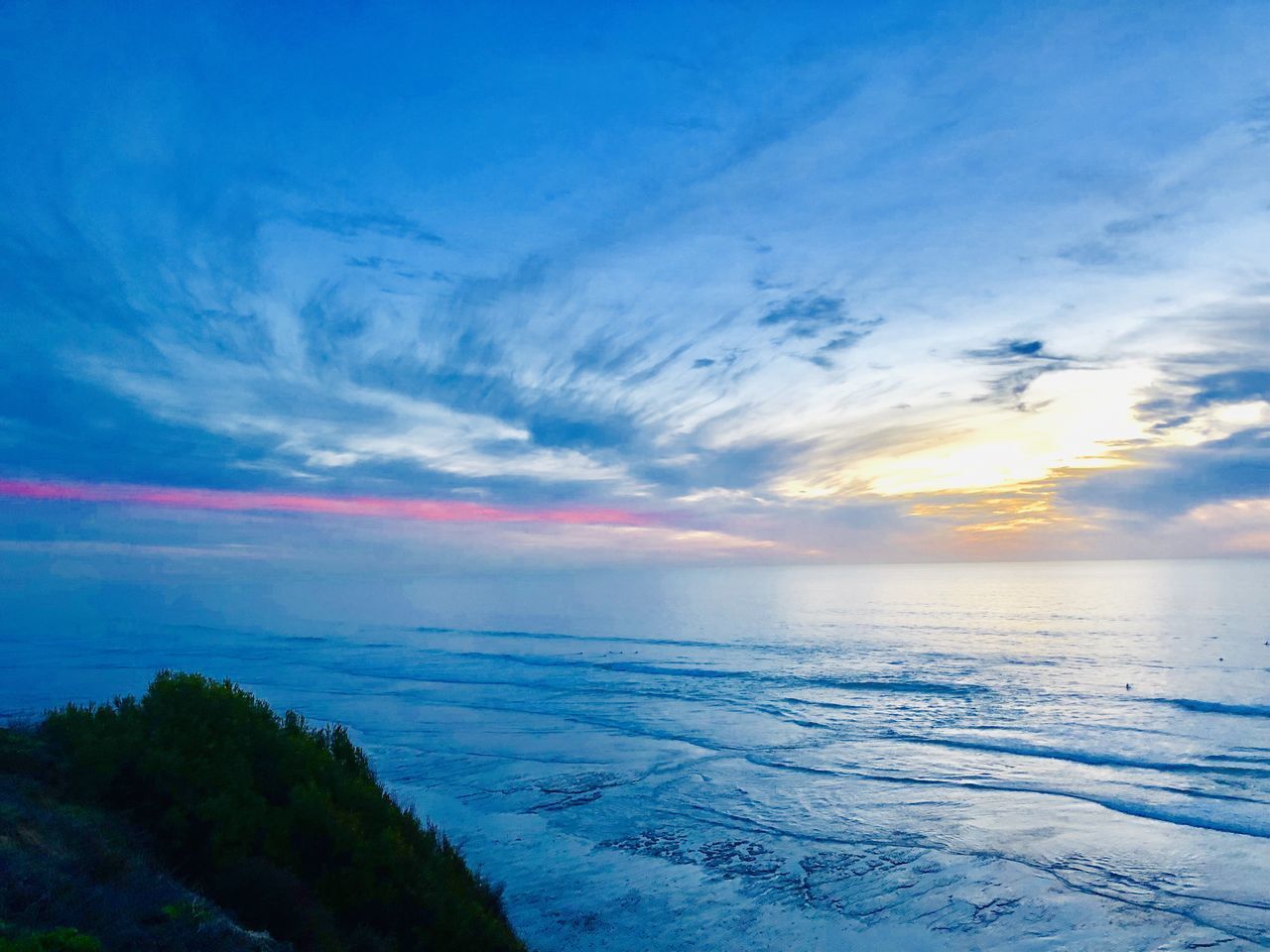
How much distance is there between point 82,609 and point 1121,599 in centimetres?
12207

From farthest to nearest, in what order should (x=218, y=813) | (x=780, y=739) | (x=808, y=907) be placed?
1. (x=780, y=739)
2. (x=808, y=907)
3. (x=218, y=813)

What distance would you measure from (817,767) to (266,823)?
61.1 ft

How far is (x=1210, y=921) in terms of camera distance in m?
13.2

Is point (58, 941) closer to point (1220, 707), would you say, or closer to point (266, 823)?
point (266, 823)

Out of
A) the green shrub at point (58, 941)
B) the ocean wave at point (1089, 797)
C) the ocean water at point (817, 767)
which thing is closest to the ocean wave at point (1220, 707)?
the ocean water at point (817, 767)

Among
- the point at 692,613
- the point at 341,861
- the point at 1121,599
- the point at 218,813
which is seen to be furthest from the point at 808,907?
the point at 1121,599

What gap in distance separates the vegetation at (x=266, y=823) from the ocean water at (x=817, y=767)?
3.77 metres

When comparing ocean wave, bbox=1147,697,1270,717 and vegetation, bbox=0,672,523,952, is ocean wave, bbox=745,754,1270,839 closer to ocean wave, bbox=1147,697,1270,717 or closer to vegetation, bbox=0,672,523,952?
ocean wave, bbox=1147,697,1270,717

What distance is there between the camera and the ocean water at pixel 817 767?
13.9m

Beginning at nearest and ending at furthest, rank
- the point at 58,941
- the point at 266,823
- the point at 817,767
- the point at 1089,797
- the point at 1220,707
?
the point at 58,941
the point at 266,823
the point at 1089,797
the point at 817,767
the point at 1220,707

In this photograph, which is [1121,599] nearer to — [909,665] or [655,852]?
[909,665]

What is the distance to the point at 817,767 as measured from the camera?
2406 cm

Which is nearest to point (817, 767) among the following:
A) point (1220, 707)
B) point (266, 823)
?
point (266, 823)

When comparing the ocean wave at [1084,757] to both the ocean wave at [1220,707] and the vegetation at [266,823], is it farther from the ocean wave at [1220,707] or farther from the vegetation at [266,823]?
the vegetation at [266,823]
